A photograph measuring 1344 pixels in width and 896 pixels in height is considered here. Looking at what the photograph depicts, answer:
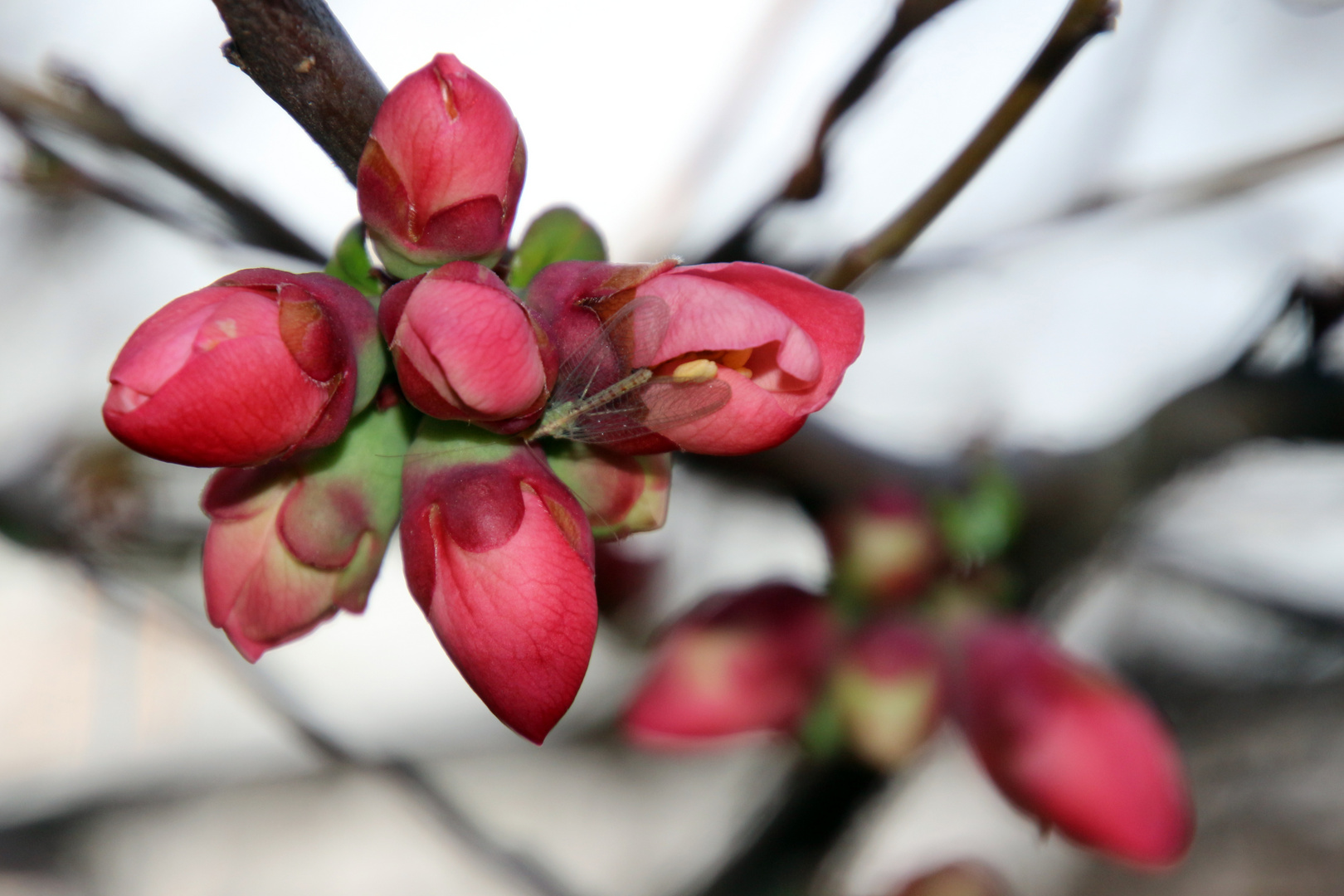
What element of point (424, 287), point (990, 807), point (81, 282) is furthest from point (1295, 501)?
point (81, 282)

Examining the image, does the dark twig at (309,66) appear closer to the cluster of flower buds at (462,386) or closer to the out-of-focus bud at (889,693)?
the cluster of flower buds at (462,386)

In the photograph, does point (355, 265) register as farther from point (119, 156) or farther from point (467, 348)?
point (119, 156)

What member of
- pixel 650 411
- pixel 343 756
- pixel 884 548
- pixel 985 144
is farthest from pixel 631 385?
pixel 343 756

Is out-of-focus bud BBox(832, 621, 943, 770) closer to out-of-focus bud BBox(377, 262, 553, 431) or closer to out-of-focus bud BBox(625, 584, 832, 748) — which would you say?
out-of-focus bud BBox(625, 584, 832, 748)

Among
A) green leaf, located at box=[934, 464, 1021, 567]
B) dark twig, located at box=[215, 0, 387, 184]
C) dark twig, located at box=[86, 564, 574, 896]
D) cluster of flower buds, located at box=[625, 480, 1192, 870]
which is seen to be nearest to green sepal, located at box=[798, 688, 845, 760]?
cluster of flower buds, located at box=[625, 480, 1192, 870]

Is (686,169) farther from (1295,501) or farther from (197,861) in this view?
(197,861)
